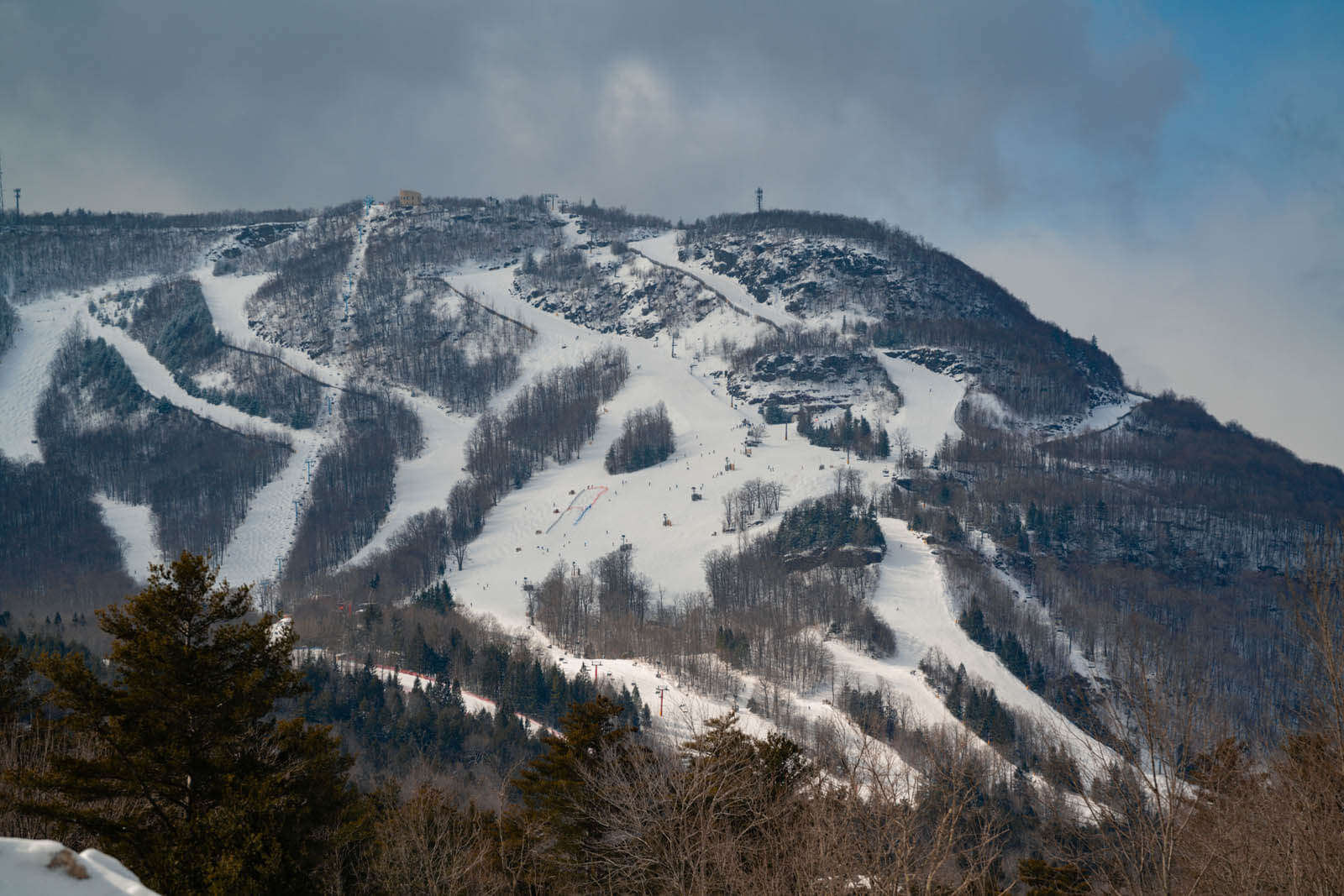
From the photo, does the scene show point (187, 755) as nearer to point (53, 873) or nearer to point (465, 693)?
point (53, 873)

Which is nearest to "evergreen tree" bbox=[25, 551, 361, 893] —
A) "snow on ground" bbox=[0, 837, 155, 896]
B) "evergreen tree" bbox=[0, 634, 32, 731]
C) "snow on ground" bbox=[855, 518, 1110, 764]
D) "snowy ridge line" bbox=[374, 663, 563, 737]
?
"evergreen tree" bbox=[0, 634, 32, 731]

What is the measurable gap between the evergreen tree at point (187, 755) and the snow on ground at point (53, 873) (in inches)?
463

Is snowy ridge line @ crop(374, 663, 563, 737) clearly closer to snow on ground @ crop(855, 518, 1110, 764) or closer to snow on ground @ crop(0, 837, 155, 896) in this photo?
snow on ground @ crop(855, 518, 1110, 764)

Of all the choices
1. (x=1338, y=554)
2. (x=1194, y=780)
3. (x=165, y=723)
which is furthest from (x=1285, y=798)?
(x=165, y=723)

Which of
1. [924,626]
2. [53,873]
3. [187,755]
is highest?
[53,873]

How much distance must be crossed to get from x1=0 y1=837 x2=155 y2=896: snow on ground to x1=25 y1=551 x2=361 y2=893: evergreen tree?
11763mm

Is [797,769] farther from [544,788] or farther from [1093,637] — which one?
[1093,637]

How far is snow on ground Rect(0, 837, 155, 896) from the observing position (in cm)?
706

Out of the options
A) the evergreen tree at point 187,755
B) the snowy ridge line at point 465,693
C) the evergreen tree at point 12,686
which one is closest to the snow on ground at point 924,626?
the snowy ridge line at point 465,693

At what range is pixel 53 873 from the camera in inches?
282

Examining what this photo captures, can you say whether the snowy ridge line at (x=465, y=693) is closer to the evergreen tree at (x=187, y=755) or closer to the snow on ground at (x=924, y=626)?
the snow on ground at (x=924, y=626)

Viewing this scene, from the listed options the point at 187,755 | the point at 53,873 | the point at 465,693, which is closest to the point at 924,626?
the point at 465,693

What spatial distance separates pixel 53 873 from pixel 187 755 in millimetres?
14164

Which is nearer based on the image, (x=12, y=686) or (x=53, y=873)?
(x=53, y=873)
